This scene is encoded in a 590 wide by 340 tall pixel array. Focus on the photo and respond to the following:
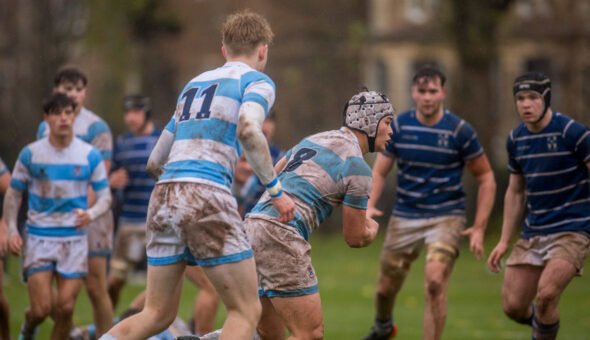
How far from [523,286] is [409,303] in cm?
576

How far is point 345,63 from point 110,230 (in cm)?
2241

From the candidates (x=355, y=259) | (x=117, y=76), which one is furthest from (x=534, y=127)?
(x=117, y=76)

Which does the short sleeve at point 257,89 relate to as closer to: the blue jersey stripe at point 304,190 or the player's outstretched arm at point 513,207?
the blue jersey stripe at point 304,190

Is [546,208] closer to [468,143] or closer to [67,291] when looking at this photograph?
[468,143]

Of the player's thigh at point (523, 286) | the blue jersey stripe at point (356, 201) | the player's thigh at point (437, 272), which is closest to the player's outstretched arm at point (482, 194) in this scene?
the player's thigh at point (437, 272)

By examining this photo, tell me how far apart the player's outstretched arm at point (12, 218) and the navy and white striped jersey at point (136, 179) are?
2.73m

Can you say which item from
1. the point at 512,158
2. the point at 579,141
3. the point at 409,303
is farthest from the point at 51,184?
the point at 409,303

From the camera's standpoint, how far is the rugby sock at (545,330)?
747 cm

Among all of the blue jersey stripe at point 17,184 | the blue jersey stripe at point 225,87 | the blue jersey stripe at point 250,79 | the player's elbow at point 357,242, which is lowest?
the player's elbow at point 357,242

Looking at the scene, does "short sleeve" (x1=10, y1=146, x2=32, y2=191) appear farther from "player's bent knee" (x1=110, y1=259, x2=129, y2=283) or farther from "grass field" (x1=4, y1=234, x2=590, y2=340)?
"grass field" (x1=4, y1=234, x2=590, y2=340)

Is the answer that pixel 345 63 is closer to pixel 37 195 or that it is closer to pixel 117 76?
pixel 117 76

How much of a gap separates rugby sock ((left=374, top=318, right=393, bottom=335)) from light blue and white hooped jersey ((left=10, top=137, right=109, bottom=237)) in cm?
312

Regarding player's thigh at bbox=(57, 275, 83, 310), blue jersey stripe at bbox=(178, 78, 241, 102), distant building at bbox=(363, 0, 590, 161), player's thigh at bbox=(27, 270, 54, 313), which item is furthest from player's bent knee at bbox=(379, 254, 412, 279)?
distant building at bbox=(363, 0, 590, 161)

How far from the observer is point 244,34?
5.71m
